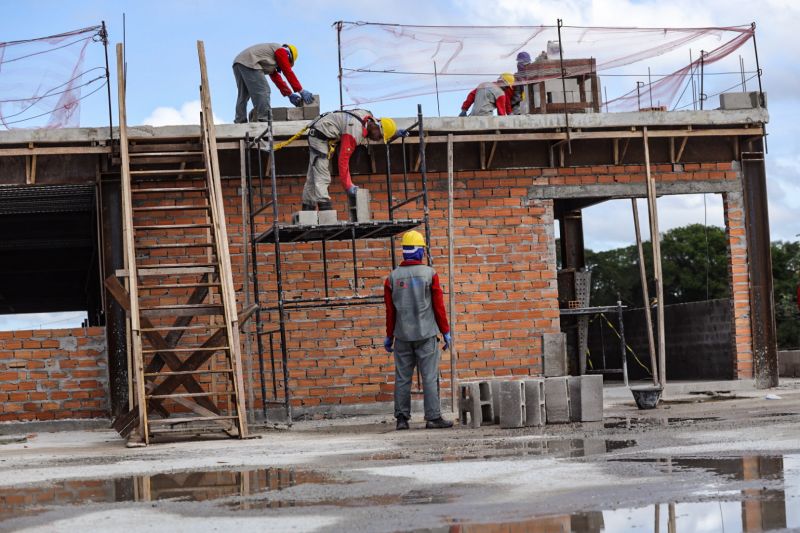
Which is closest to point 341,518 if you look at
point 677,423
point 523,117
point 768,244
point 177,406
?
point 677,423

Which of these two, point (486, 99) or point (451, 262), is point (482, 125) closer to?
point (486, 99)

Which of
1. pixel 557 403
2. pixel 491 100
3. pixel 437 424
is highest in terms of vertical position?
pixel 491 100

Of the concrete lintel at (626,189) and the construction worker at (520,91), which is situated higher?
the construction worker at (520,91)

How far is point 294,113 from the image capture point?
15.4 metres

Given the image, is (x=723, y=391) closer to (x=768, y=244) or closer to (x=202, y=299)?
(x=768, y=244)

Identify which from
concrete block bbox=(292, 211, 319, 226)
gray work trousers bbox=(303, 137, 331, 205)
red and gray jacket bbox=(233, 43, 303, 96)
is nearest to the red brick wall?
concrete block bbox=(292, 211, 319, 226)

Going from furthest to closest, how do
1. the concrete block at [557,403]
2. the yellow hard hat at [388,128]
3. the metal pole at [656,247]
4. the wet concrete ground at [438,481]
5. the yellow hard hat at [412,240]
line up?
the metal pole at [656,247]
the yellow hard hat at [388,128]
the yellow hard hat at [412,240]
the concrete block at [557,403]
the wet concrete ground at [438,481]

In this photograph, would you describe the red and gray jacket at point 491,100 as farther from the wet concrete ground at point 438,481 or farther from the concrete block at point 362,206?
the wet concrete ground at point 438,481

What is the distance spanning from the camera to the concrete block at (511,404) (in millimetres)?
11953

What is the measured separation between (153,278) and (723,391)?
25.9 feet

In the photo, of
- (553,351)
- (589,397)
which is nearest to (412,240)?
(589,397)

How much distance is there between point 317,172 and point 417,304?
255 cm

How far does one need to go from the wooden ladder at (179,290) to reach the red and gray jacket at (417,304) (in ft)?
5.43

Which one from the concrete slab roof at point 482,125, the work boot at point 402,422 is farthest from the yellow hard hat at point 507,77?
the work boot at point 402,422
